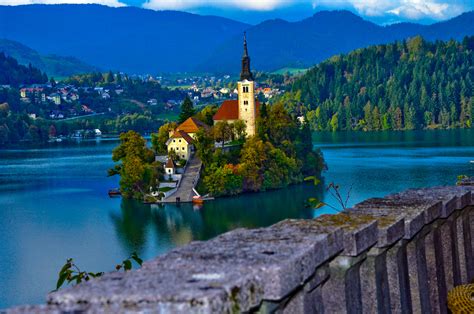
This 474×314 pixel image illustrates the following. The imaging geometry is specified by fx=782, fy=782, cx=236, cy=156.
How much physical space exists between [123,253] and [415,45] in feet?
537

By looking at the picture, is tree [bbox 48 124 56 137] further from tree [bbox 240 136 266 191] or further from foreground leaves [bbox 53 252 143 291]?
foreground leaves [bbox 53 252 143 291]

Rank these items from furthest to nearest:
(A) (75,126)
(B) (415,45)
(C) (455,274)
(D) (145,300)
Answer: (B) (415,45) → (A) (75,126) → (C) (455,274) → (D) (145,300)

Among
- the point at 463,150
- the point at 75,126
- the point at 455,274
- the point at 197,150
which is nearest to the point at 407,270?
the point at 455,274

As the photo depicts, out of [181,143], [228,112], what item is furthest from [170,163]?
[228,112]

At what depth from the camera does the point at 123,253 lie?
37625mm

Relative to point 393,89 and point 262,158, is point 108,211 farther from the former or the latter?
point 393,89

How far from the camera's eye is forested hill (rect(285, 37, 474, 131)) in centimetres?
15475

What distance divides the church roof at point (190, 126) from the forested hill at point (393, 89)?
295 ft

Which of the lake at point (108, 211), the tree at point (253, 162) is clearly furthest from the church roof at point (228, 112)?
the lake at point (108, 211)

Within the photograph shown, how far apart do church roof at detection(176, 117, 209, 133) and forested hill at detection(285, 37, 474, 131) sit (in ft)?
295

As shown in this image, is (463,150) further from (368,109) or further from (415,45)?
(415,45)

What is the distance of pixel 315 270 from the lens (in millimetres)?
3961

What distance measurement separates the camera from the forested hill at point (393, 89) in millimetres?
154750

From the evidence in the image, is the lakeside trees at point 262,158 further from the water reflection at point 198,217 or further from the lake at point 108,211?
the water reflection at point 198,217
